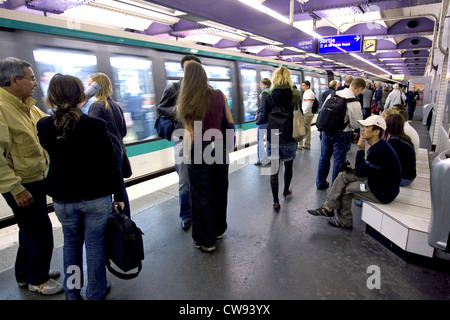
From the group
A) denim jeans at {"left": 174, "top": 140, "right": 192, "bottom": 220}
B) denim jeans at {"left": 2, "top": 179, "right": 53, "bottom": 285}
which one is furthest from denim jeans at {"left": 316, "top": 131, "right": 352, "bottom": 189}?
denim jeans at {"left": 2, "top": 179, "right": 53, "bottom": 285}

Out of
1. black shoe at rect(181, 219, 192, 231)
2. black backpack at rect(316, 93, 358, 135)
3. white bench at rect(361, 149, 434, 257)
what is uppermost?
black backpack at rect(316, 93, 358, 135)

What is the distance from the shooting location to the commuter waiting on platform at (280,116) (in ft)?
10.6

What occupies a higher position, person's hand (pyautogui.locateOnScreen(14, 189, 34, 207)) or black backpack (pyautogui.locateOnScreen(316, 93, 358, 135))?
black backpack (pyautogui.locateOnScreen(316, 93, 358, 135))

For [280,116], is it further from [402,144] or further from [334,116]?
[402,144]

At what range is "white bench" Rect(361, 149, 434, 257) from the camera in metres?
2.27

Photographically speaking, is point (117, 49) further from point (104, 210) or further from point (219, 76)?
point (104, 210)

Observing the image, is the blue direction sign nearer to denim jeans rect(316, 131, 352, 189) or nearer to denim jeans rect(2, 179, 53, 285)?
denim jeans rect(316, 131, 352, 189)

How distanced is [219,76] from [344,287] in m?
5.02

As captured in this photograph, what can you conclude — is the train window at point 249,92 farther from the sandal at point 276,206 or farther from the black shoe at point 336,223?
the black shoe at point 336,223

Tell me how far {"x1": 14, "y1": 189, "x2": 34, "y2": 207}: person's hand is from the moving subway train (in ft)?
5.12

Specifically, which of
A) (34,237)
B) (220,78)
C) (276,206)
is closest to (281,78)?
(276,206)

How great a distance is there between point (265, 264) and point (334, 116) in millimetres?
2168

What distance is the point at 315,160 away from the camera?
575 centimetres

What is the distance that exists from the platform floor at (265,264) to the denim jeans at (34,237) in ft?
0.53
